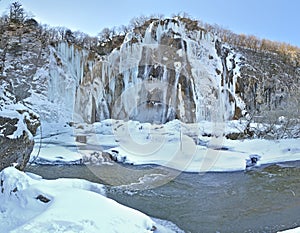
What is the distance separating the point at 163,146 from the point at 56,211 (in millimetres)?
9968

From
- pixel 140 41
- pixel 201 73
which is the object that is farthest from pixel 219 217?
pixel 140 41

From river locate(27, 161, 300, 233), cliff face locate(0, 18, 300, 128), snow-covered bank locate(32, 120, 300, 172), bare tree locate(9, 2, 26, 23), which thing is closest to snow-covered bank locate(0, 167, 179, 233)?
river locate(27, 161, 300, 233)

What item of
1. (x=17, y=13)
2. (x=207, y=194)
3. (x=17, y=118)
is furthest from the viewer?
(x=17, y=13)

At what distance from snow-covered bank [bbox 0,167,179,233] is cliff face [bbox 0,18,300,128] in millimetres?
12648

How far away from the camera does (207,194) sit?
7.79 m

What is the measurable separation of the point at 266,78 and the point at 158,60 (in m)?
15.6

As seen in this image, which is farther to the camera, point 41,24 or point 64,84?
point 41,24

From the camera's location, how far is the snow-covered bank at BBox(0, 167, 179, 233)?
3.95 meters

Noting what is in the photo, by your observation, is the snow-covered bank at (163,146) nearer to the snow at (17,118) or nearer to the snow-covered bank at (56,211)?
the snow at (17,118)

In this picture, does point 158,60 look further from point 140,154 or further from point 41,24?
point 41,24

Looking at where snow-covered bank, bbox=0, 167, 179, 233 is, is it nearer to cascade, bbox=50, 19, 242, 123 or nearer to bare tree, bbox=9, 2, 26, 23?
cascade, bbox=50, 19, 242, 123

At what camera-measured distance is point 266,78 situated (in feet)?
97.0

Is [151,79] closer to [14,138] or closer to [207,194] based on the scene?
[207,194]

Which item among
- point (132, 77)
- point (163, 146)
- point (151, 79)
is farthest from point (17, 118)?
point (132, 77)
